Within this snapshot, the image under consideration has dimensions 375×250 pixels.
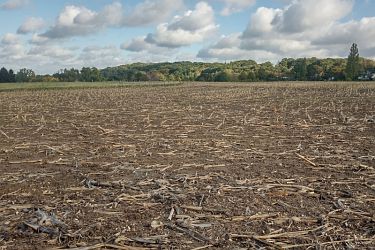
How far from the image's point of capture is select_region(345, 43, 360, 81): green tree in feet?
341

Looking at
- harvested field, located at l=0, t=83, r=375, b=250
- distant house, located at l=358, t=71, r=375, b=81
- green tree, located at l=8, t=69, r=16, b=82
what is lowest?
distant house, located at l=358, t=71, r=375, b=81

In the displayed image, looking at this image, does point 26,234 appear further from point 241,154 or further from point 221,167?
point 241,154

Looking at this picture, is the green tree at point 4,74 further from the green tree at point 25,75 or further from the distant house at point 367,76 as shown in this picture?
the distant house at point 367,76

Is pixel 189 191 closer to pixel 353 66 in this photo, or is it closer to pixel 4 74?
pixel 353 66

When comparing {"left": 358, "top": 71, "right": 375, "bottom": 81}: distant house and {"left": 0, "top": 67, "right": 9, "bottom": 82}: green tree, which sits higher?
{"left": 0, "top": 67, "right": 9, "bottom": 82}: green tree

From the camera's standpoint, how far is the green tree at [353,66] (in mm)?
103812

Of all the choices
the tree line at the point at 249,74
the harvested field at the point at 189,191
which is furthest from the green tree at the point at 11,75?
the harvested field at the point at 189,191

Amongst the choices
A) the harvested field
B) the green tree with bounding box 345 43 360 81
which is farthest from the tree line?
Answer: the harvested field

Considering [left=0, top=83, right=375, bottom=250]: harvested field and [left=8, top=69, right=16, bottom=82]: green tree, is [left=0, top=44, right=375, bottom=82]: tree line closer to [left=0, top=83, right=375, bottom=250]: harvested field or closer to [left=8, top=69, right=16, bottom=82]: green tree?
[left=8, top=69, right=16, bottom=82]: green tree

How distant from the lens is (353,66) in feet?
343

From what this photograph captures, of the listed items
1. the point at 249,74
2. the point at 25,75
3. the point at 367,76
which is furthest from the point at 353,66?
the point at 25,75

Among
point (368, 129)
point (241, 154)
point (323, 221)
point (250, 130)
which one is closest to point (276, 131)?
point (250, 130)

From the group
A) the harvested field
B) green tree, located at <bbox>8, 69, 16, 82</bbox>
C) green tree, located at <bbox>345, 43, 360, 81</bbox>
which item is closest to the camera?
the harvested field

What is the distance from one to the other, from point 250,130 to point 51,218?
8.93 meters
